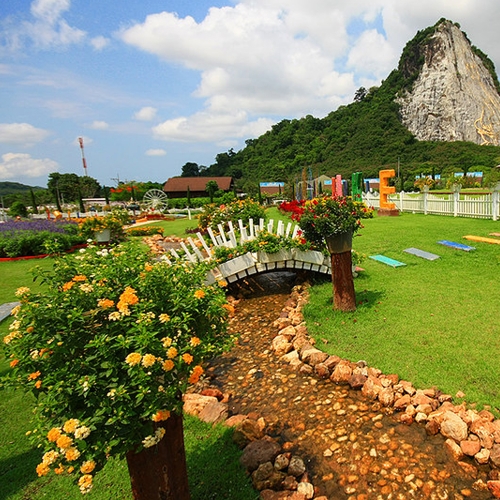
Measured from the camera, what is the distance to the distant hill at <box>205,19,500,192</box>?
6562cm

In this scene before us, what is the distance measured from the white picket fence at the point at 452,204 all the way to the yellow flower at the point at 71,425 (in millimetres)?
13803

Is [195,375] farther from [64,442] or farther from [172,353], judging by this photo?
[64,442]

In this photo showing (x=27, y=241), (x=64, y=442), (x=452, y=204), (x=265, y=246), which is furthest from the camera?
(x=452, y=204)

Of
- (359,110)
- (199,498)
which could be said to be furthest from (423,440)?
(359,110)

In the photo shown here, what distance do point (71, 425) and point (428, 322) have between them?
4349 millimetres

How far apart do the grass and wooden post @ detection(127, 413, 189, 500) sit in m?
2.44

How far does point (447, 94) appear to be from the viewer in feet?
260

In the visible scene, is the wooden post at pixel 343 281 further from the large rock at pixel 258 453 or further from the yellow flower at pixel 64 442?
the yellow flower at pixel 64 442

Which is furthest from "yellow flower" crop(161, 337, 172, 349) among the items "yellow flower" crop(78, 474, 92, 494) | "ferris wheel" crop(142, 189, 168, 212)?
"ferris wheel" crop(142, 189, 168, 212)

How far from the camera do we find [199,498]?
7.48 ft

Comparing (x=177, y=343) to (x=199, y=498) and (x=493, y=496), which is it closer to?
(x=199, y=498)

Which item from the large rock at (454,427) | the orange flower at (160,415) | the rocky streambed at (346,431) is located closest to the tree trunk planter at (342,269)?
the rocky streambed at (346,431)

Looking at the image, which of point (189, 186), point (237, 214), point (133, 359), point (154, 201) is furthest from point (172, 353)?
point (189, 186)

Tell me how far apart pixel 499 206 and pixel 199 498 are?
13.3m
